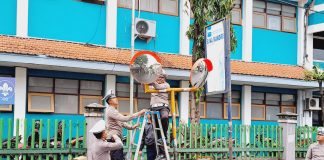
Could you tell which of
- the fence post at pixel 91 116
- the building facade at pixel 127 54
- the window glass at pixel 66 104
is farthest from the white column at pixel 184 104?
the fence post at pixel 91 116

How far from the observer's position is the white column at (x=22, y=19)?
17.2 meters

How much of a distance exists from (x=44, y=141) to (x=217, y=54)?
4527 mm

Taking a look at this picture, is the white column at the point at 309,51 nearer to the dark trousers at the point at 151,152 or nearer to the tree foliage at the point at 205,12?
the tree foliage at the point at 205,12

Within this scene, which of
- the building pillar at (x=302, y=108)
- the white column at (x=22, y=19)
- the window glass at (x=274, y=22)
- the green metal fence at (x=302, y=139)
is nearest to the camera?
the green metal fence at (x=302, y=139)

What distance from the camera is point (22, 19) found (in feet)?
56.7

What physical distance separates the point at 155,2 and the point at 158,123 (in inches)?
482

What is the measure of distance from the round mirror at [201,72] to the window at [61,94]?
A: 33.8ft

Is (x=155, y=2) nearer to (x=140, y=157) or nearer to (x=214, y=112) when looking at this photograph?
(x=214, y=112)

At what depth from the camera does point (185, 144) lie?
12289 mm

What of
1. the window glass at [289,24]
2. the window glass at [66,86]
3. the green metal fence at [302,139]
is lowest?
the green metal fence at [302,139]

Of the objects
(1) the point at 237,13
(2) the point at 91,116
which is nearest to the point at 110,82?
(1) the point at 237,13

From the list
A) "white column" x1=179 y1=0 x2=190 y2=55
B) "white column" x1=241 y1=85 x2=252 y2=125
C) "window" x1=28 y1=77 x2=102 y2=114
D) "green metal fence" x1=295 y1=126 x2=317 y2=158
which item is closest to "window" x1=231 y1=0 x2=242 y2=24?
"white column" x1=179 y1=0 x2=190 y2=55

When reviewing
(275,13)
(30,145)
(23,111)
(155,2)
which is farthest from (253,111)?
(30,145)

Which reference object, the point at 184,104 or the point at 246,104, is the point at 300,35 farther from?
the point at 184,104
